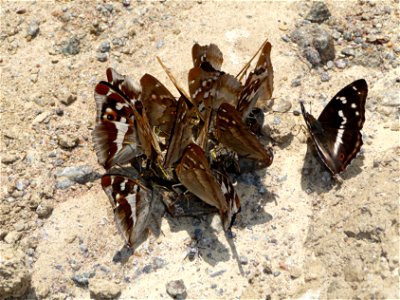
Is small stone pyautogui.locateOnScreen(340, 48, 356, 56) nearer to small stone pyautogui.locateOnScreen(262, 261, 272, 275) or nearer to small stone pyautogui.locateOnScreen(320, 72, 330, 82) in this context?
small stone pyautogui.locateOnScreen(320, 72, 330, 82)

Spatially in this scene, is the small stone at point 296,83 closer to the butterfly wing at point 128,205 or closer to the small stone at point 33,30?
the butterfly wing at point 128,205

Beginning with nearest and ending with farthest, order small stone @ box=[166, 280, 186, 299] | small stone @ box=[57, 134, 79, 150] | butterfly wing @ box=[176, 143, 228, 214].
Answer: butterfly wing @ box=[176, 143, 228, 214] < small stone @ box=[166, 280, 186, 299] < small stone @ box=[57, 134, 79, 150]

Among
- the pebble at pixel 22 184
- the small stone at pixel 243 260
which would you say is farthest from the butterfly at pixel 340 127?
the pebble at pixel 22 184

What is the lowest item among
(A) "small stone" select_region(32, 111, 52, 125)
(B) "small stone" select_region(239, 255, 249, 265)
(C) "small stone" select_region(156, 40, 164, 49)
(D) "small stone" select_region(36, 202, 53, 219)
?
(D) "small stone" select_region(36, 202, 53, 219)

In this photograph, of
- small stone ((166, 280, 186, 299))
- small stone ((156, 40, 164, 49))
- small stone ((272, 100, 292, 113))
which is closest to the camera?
small stone ((166, 280, 186, 299))

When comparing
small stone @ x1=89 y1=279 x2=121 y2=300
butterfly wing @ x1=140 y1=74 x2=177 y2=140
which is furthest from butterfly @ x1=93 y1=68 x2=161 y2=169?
small stone @ x1=89 y1=279 x2=121 y2=300

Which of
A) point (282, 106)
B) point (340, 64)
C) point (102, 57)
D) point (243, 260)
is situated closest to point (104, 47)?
point (102, 57)

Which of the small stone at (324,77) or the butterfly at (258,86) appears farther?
the small stone at (324,77)

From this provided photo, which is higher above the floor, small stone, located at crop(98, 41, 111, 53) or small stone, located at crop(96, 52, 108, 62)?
small stone, located at crop(98, 41, 111, 53)
